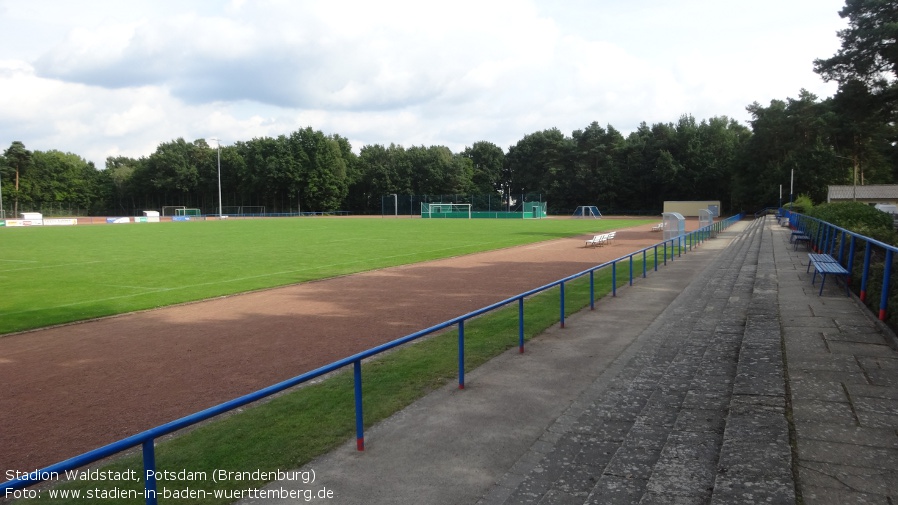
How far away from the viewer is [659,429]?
17.6ft

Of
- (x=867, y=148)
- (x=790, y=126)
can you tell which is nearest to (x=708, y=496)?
(x=867, y=148)

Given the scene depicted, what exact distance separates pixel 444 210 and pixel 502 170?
3211 cm

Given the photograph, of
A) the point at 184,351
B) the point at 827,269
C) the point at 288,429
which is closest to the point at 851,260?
the point at 827,269

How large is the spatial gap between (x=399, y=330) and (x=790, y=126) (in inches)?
3003

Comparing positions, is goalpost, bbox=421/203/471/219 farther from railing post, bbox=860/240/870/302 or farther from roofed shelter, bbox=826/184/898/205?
railing post, bbox=860/240/870/302

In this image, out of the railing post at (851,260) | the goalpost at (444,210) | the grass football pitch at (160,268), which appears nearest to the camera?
the railing post at (851,260)

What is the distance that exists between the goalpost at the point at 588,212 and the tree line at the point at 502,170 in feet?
20.0

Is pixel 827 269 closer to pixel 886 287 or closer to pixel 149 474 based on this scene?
pixel 886 287

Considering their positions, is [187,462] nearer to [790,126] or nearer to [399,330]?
[399,330]

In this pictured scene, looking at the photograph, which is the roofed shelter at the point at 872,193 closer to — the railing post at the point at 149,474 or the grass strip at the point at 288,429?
the grass strip at the point at 288,429

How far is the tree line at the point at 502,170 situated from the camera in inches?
2803

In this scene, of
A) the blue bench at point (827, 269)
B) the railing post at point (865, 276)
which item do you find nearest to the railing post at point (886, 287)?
the railing post at point (865, 276)

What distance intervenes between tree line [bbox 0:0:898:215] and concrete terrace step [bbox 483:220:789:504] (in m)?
61.3

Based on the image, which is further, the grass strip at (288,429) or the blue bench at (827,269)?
the blue bench at (827,269)
